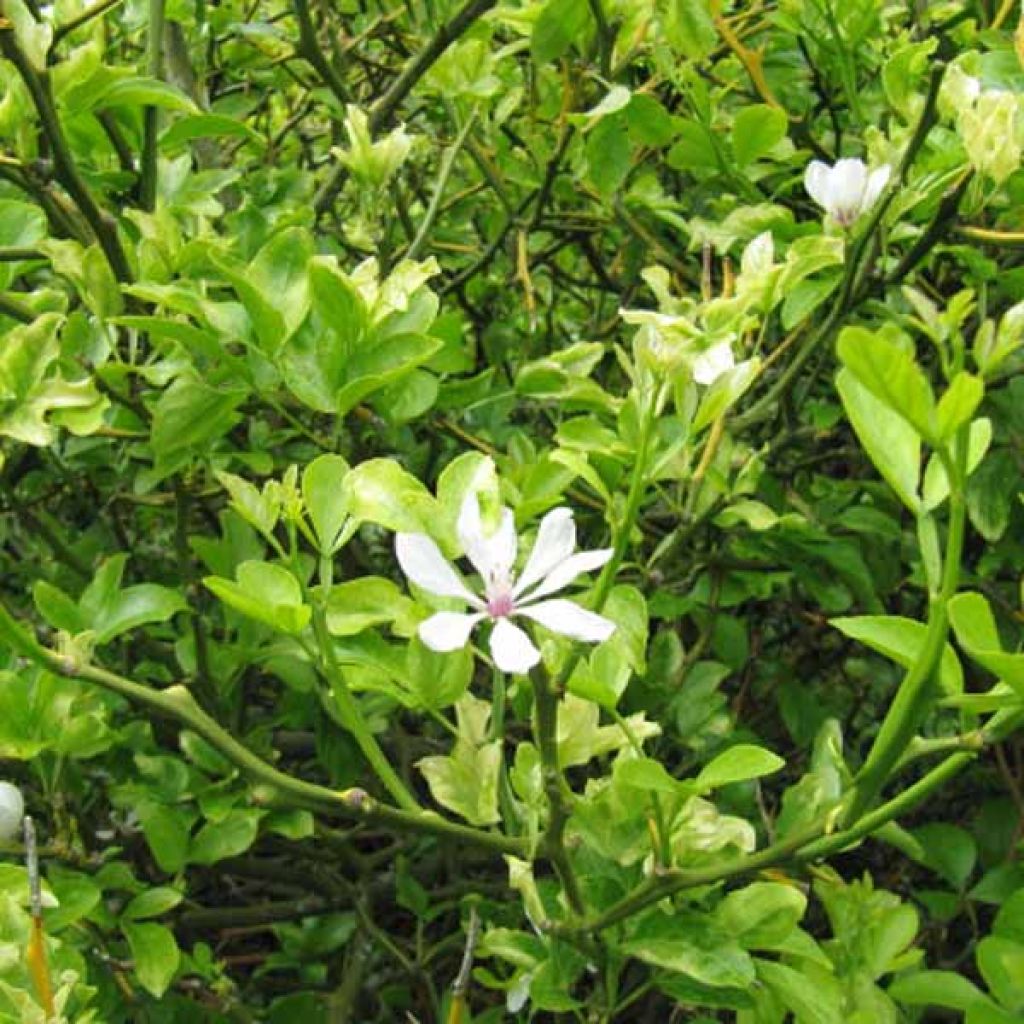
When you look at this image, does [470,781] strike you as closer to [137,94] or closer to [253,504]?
[253,504]

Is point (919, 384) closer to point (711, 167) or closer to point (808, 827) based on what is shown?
point (808, 827)

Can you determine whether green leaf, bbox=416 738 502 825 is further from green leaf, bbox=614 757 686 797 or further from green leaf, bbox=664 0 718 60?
green leaf, bbox=664 0 718 60

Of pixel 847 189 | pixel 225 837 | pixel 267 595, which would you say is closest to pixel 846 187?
pixel 847 189

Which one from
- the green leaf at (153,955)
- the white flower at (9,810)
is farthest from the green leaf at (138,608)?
the green leaf at (153,955)

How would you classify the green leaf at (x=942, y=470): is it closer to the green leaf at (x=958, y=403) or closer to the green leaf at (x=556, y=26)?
the green leaf at (x=958, y=403)

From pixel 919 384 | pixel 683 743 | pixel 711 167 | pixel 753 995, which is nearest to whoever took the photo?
pixel 919 384

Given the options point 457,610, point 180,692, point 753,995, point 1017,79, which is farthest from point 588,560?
point 1017,79

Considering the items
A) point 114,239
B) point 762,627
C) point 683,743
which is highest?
point 114,239
